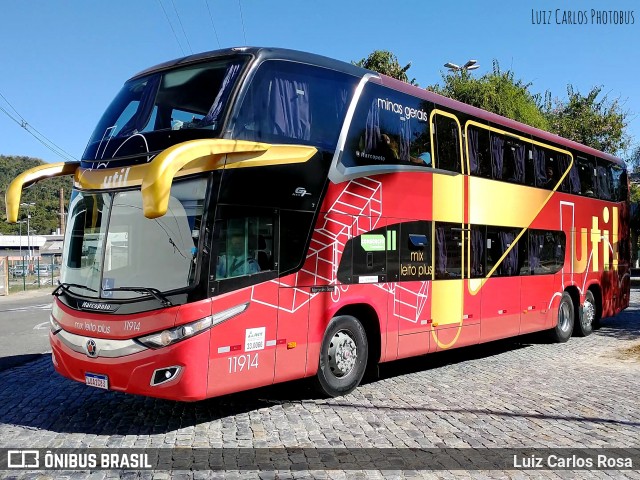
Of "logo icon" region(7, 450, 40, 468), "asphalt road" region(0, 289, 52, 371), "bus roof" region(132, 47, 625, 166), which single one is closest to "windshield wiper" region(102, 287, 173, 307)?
"logo icon" region(7, 450, 40, 468)

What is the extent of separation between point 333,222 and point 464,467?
11.1 ft

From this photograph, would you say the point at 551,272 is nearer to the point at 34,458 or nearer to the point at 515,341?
the point at 515,341

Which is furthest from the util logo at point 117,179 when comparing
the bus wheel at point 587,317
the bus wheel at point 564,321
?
the bus wheel at point 587,317

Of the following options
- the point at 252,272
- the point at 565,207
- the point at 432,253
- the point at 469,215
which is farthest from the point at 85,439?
the point at 565,207

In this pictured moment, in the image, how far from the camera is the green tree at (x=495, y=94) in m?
28.4

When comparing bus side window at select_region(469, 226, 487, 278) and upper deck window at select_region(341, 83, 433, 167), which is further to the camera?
bus side window at select_region(469, 226, 487, 278)

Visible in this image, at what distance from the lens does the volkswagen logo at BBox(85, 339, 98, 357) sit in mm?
6410

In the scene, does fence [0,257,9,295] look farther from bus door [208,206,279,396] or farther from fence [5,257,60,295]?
bus door [208,206,279,396]

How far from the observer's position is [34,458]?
5512 millimetres

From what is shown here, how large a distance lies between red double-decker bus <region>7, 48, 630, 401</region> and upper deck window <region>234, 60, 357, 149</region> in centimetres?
2

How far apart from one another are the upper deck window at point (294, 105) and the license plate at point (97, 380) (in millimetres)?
2903

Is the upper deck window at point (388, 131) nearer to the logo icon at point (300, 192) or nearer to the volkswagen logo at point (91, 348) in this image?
the logo icon at point (300, 192)

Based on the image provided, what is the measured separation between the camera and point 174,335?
6.03m

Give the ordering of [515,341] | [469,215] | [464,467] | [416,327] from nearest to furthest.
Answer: [464,467] < [416,327] < [469,215] < [515,341]
